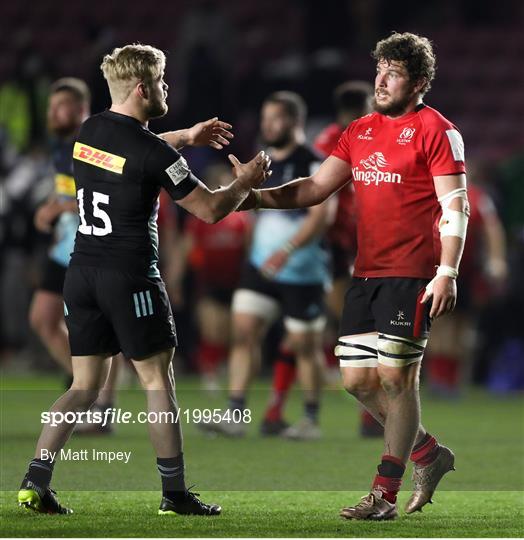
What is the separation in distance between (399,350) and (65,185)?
12.0 feet

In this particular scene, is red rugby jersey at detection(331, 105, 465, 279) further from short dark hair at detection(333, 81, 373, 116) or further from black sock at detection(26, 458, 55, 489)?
short dark hair at detection(333, 81, 373, 116)

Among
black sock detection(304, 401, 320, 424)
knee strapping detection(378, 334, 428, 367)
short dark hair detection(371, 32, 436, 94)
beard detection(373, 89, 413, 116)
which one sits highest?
short dark hair detection(371, 32, 436, 94)

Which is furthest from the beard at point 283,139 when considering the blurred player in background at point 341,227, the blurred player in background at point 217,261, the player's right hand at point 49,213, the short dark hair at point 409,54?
the short dark hair at point 409,54

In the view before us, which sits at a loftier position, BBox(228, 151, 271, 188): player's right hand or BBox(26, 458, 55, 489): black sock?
BBox(228, 151, 271, 188): player's right hand

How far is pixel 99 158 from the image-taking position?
599cm

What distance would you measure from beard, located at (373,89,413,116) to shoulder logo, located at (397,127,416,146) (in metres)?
0.10

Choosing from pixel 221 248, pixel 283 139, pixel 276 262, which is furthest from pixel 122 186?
pixel 221 248

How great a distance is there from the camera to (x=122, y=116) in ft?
19.8

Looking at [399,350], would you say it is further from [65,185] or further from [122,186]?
[65,185]

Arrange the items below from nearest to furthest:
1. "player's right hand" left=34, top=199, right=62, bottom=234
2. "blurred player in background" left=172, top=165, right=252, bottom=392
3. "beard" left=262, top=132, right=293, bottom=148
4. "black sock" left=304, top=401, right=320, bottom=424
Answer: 1. "player's right hand" left=34, top=199, right=62, bottom=234
2. "beard" left=262, top=132, right=293, bottom=148
3. "black sock" left=304, top=401, right=320, bottom=424
4. "blurred player in background" left=172, top=165, right=252, bottom=392

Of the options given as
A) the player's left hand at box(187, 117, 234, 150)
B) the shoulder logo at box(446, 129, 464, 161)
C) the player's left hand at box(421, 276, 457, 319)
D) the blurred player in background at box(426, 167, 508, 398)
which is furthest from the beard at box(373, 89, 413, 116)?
the blurred player in background at box(426, 167, 508, 398)

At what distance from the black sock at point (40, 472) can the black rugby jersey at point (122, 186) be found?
83 centimetres

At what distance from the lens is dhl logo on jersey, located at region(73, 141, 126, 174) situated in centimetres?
594

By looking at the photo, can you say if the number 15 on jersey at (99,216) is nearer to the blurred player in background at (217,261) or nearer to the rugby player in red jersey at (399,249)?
the rugby player in red jersey at (399,249)
